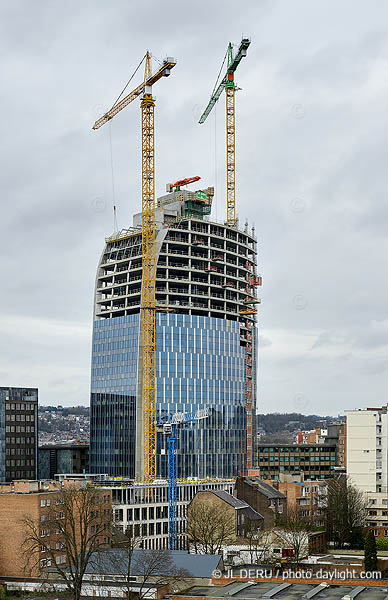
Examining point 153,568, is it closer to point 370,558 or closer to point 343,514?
point 370,558

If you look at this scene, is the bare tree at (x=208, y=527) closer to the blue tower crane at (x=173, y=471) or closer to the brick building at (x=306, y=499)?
the blue tower crane at (x=173, y=471)

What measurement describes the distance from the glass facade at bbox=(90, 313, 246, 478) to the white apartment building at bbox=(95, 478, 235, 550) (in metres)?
31.6

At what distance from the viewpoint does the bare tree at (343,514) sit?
531 ft

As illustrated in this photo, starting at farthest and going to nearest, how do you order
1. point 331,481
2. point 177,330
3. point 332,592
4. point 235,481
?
1. point 177,330
2. point 331,481
3. point 235,481
4. point 332,592

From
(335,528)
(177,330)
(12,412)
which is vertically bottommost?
(335,528)

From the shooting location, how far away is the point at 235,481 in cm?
16875

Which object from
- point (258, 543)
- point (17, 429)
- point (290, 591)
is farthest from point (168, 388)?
point (290, 591)

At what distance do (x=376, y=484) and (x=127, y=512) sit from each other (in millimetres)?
66533

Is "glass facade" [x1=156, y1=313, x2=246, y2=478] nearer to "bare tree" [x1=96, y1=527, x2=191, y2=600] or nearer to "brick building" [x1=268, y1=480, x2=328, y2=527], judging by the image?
"brick building" [x1=268, y1=480, x2=328, y2=527]

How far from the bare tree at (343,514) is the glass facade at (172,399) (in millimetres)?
29666

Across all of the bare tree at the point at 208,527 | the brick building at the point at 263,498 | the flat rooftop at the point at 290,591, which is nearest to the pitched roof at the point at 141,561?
the flat rooftop at the point at 290,591

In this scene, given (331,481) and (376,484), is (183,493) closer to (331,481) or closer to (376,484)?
(331,481)

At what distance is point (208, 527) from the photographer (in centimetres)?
13525

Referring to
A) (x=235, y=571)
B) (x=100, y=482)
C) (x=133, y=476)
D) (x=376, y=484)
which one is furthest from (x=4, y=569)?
(x=376, y=484)
